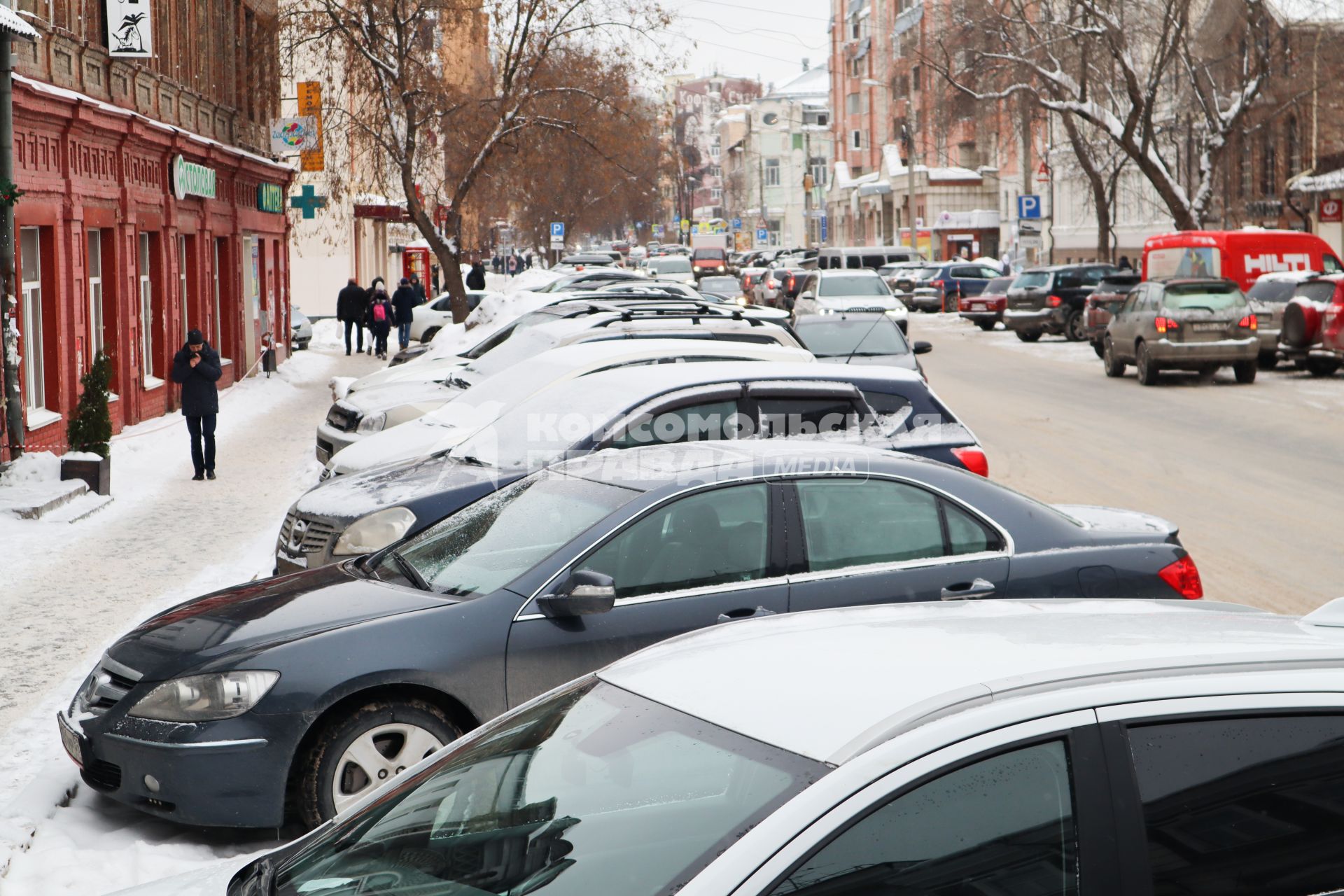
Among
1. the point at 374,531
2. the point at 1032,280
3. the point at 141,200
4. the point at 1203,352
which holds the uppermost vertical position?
the point at 141,200

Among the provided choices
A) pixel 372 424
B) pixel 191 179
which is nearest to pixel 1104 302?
pixel 191 179

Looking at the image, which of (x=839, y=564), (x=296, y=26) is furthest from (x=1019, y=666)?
(x=296, y=26)

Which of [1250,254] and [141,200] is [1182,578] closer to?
[141,200]

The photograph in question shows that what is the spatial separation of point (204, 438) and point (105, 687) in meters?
10.7

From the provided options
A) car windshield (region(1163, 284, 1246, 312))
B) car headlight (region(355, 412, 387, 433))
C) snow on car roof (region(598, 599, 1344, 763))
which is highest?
car windshield (region(1163, 284, 1246, 312))

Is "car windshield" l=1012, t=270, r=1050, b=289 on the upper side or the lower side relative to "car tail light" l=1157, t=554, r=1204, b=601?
upper

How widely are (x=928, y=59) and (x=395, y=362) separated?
24.8 meters

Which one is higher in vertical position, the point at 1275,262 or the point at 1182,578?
the point at 1275,262

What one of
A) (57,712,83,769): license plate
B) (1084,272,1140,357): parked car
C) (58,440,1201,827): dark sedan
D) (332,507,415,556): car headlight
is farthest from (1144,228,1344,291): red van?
(57,712,83,769): license plate

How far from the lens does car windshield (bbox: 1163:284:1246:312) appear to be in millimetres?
24062

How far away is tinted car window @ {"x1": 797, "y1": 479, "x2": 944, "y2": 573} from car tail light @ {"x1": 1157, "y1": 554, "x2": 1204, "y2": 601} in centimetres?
107

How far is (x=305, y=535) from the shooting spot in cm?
853

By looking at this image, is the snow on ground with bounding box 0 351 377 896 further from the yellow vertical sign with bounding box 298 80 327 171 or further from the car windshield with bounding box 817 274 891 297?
the car windshield with bounding box 817 274 891 297

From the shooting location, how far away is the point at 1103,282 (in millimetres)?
33750
